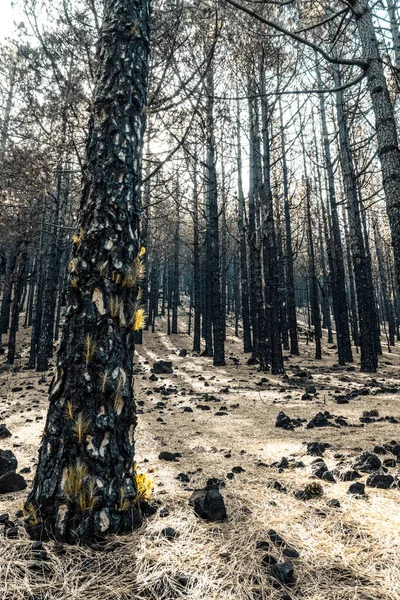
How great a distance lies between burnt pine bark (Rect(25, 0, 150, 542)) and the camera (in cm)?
179

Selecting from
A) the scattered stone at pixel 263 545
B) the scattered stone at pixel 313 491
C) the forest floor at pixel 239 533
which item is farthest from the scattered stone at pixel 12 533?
the scattered stone at pixel 313 491

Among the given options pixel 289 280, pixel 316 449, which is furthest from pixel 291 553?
pixel 289 280

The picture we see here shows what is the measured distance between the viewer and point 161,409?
5977 mm

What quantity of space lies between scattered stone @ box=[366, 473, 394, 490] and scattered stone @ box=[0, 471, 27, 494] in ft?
8.46

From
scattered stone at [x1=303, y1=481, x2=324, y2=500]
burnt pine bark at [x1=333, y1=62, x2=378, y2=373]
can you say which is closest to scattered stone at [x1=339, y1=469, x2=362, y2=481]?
scattered stone at [x1=303, y1=481, x2=324, y2=500]

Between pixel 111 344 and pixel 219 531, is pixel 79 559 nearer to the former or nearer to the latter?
pixel 219 531

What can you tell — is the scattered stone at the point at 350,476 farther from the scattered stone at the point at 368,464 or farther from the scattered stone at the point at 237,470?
the scattered stone at the point at 237,470

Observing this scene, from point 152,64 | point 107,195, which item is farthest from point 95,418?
point 152,64

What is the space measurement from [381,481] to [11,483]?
2714mm

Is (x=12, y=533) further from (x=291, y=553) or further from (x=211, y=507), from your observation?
(x=291, y=553)

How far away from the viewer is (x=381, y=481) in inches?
96.6

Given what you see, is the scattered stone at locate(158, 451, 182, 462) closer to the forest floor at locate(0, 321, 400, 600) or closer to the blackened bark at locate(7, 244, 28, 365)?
the forest floor at locate(0, 321, 400, 600)

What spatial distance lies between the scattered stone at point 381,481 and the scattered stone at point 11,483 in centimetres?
258

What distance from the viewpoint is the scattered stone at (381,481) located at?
7.97 feet
